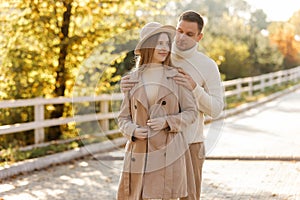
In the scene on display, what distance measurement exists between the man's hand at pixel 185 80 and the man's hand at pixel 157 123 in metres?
0.27

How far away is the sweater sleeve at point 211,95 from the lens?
3764 mm

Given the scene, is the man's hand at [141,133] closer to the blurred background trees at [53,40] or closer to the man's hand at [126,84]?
the man's hand at [126,84]

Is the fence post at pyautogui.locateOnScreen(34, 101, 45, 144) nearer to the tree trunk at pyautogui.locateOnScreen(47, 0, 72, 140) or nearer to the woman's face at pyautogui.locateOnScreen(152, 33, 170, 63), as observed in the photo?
the tree trunk at pyautogui.locateOnScreen(47, 0, 72, 140)

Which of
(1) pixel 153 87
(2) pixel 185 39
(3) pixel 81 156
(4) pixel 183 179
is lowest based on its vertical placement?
(3) pixel 81 156

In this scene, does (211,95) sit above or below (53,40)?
below

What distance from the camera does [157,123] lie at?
350 centimetres

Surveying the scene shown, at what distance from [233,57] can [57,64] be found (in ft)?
72.5

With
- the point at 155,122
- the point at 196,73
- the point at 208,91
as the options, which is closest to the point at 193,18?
the point at 196,73

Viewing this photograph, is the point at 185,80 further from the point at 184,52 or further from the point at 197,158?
the point at 197,158

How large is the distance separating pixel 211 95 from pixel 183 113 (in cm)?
51

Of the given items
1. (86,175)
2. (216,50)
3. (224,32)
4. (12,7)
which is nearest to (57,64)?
(12,7)

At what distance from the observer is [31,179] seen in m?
7.57

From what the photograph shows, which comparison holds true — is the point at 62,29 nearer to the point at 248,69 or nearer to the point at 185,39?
the point at 185,39

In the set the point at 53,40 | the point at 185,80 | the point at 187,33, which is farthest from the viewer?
the point at 53,40
